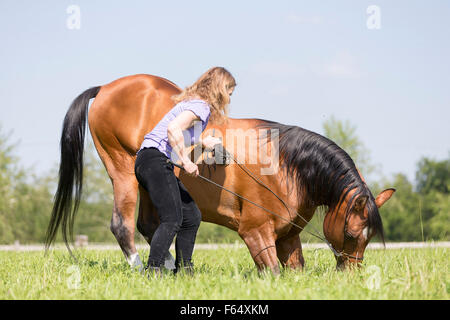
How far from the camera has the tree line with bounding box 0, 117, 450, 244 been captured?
27266 millimetres

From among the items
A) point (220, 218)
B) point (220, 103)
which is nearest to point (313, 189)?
point (220, 218)

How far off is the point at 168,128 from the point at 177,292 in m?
1.24

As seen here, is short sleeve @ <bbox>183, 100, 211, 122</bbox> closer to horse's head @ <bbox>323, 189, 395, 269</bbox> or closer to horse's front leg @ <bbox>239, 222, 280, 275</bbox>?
horse's front leg @ <bbox>239, 222, 280, 275</bbox>

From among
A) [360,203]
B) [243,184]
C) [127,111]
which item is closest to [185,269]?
[243,184]

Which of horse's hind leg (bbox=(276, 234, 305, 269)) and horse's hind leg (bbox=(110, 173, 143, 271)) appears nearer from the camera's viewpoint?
horse's hind leg (bbox=(276, 234, 305, 269))

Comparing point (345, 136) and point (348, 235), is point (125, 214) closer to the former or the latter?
point (348, 235)

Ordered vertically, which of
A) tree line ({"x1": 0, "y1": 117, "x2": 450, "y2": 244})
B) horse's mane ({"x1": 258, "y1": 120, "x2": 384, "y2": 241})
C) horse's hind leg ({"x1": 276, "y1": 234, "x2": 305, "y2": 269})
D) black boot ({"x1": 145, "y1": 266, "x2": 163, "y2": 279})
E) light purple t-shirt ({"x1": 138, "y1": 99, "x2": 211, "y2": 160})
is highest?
light purple t-shirt ({"x1": 138, "y1": 99, "x2": 211, "y2": 160})

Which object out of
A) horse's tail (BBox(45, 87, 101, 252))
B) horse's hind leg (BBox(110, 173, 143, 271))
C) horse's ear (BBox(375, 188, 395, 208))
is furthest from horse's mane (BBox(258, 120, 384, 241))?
horse's tail (BBox(45, 87, 101, 252))

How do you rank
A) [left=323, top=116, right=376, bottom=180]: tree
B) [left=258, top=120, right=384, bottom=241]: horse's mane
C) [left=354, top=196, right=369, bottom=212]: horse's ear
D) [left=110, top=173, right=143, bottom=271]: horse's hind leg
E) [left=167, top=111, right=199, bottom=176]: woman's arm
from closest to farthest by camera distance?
1. [left=167, top=111, right=199, bottom=176]: woman's arm
2. [left=354, top=196, right=369, bottom=212]: horse's ear
3. [left=258, top=120, right=384, bottom=241]: horse's mane
4. [left=110, top=173, right=143, bottom=271]: horse's hind leg
5. [left=323, top=116, right=376, bottom=180]: tree

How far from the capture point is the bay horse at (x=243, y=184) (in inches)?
176

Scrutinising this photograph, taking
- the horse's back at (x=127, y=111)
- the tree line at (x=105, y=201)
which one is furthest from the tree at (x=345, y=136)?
the horse's back at (x=127, y=111)

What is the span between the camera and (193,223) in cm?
425

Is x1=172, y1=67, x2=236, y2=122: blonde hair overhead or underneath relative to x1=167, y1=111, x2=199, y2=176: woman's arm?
overhead
